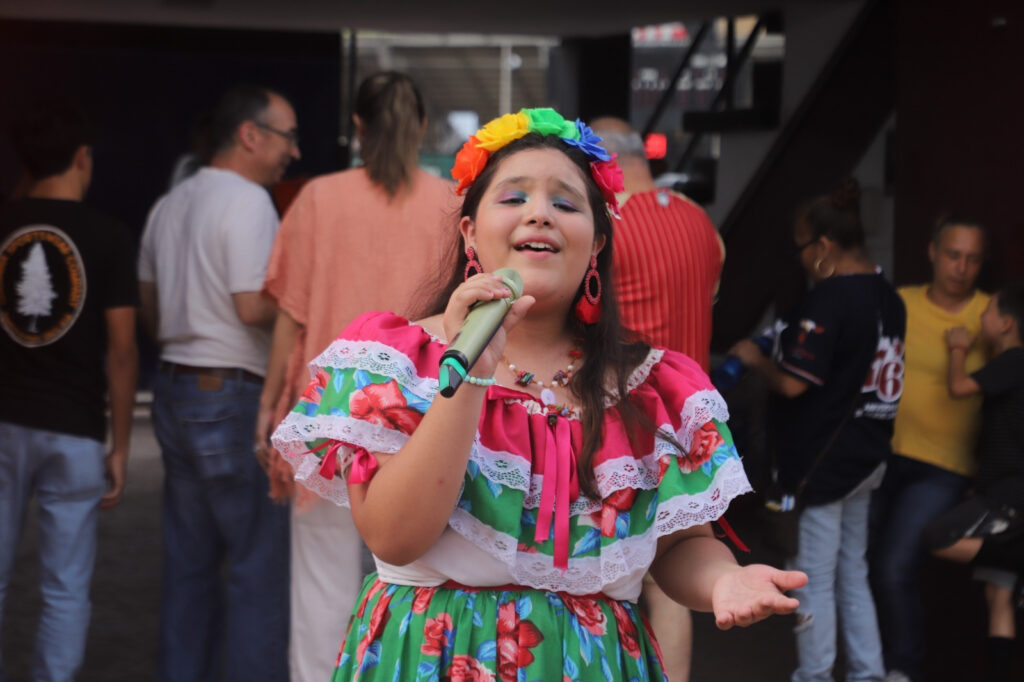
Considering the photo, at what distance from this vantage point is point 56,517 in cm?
354

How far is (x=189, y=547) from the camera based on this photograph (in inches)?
146

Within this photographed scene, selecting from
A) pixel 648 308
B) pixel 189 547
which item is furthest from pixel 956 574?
pixel 189 547

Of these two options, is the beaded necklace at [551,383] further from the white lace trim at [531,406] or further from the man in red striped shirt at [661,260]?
the man in red striped shirt at [661,260]

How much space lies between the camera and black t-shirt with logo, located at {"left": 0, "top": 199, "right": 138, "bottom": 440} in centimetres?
349

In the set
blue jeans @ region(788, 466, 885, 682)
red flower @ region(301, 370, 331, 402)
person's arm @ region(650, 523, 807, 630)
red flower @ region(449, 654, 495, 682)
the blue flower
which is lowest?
blue jeans @ region(788, 466, 885, 682)

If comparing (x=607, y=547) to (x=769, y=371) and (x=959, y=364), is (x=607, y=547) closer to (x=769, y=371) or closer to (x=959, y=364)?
(x=769, y=371)

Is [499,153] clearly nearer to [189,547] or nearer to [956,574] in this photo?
[189,547]

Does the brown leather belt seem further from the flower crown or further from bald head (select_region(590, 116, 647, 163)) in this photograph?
the flower crown

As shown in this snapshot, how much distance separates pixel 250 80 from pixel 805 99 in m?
4.34

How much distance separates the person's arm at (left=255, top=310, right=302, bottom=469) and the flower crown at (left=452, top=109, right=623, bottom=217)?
172cm

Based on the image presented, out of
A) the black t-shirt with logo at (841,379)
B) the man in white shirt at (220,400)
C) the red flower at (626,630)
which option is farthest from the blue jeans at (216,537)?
the red flower at (626,630)

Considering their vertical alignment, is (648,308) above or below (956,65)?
below

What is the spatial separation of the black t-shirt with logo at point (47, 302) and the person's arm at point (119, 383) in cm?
9

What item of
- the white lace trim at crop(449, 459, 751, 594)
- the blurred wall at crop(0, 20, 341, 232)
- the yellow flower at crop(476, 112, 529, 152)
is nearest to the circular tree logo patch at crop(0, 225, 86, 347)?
the yellow flower at crop(476, 112, 529, 152)
